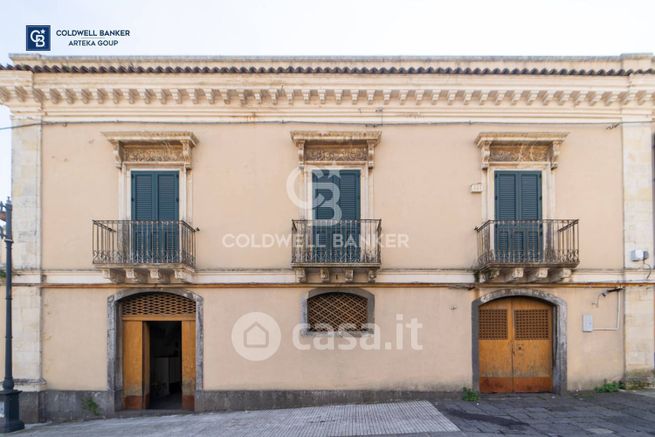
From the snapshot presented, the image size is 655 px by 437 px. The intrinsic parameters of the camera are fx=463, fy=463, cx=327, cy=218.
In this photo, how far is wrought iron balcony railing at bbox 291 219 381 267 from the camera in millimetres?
10578

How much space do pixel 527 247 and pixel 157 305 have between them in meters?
8.87

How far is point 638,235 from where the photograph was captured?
11.0m

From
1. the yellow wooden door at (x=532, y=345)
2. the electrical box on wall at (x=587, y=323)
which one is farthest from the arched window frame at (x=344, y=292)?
the electrical box on wall at (x=587, y=323)

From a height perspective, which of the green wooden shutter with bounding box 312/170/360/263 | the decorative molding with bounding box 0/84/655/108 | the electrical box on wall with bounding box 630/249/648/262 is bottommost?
the electrical box on wall with bounding box 630/249/648/262

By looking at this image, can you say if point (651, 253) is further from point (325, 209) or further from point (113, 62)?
point (113, 62)

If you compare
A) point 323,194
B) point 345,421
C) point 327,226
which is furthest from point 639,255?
point 345,421

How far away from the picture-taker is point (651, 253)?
36.3 ft

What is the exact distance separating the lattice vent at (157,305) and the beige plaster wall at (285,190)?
109cm

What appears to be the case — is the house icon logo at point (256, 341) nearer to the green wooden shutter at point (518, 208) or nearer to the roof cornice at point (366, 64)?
the green wooden shutter at point (518, 208)

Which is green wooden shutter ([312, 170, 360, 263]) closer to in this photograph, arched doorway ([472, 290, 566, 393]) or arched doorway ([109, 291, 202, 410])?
arched doorway ([109, 291, 202, 410])

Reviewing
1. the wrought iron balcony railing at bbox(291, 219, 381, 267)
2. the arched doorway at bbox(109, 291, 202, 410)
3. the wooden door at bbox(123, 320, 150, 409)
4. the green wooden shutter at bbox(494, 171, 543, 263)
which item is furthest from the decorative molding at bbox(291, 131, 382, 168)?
the wooden door at bbox(123, 320, 150, 409)

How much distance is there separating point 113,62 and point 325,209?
6340 mm

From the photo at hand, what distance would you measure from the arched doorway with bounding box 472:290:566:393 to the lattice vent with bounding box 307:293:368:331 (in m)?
2.71

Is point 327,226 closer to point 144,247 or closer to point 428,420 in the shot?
point 144,247
